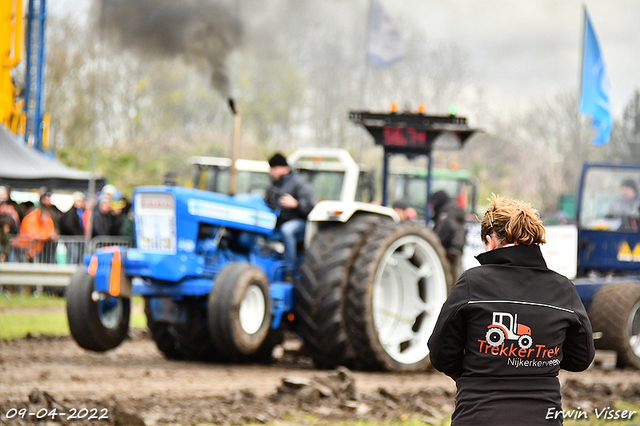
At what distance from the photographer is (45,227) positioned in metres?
14.5

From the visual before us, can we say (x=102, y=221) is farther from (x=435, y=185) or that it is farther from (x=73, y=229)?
(x=435, y=185)

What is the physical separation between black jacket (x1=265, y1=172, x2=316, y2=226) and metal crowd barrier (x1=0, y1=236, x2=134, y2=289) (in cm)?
615

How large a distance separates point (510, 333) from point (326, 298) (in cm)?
478

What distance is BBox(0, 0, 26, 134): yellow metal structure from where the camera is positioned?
1465 centimetres

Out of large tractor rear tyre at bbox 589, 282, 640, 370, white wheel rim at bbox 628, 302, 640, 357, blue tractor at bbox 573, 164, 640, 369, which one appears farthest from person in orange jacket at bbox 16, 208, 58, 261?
white wheel rim at bbox 628, 302, 640, 357

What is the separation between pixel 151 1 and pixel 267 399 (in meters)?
4.76

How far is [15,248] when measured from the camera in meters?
14.4

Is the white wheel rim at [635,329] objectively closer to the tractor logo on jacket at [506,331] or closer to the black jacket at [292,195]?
the black jacket at [292,195]

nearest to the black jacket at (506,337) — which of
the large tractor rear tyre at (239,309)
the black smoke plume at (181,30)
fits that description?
the large tractor rear tyre at (239,309)

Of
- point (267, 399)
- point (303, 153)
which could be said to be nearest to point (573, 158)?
point (303, 153)

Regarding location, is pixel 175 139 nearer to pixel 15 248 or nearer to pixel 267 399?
pixel 15 248

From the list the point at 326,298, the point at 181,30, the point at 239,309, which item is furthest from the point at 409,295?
the point at 181,30

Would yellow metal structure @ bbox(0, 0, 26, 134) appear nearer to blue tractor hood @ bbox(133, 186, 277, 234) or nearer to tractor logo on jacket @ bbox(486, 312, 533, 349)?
blue tractor hood @ bbox(133, 186, 277, 234)

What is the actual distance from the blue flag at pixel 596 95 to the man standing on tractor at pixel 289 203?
15.7 ft
